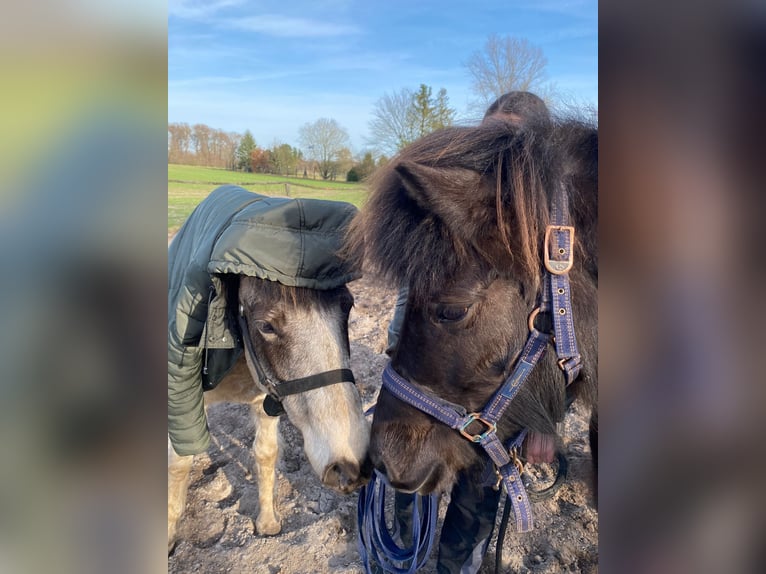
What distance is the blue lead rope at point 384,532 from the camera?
7.06ft

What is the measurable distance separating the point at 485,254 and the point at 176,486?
88.3 inches

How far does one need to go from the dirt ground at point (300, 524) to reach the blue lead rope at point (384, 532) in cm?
30

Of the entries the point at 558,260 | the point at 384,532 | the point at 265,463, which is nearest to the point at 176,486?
the point at 265,463

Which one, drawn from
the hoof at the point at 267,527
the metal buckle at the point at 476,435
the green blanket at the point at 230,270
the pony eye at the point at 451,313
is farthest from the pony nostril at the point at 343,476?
the hoof at the point at 267,527

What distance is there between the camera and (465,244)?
1334mm

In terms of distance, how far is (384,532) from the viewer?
228 centimetres

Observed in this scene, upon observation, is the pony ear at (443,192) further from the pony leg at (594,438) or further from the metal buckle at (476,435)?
the pony leg at (594,438)

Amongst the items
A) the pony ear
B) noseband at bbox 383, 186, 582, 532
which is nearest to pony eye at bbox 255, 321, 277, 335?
noseband at bbox 383, 186, 582, 532

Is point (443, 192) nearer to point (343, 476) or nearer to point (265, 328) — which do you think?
point (265, 328)

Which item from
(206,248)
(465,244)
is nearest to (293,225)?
(206,248)

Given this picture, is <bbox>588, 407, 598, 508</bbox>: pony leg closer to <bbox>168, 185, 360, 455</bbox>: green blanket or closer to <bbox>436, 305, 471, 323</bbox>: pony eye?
<bbox>436, 305, 471, 323</bbox>: pony eye

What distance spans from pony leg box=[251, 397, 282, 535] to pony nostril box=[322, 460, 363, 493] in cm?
115

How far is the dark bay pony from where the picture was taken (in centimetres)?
131
